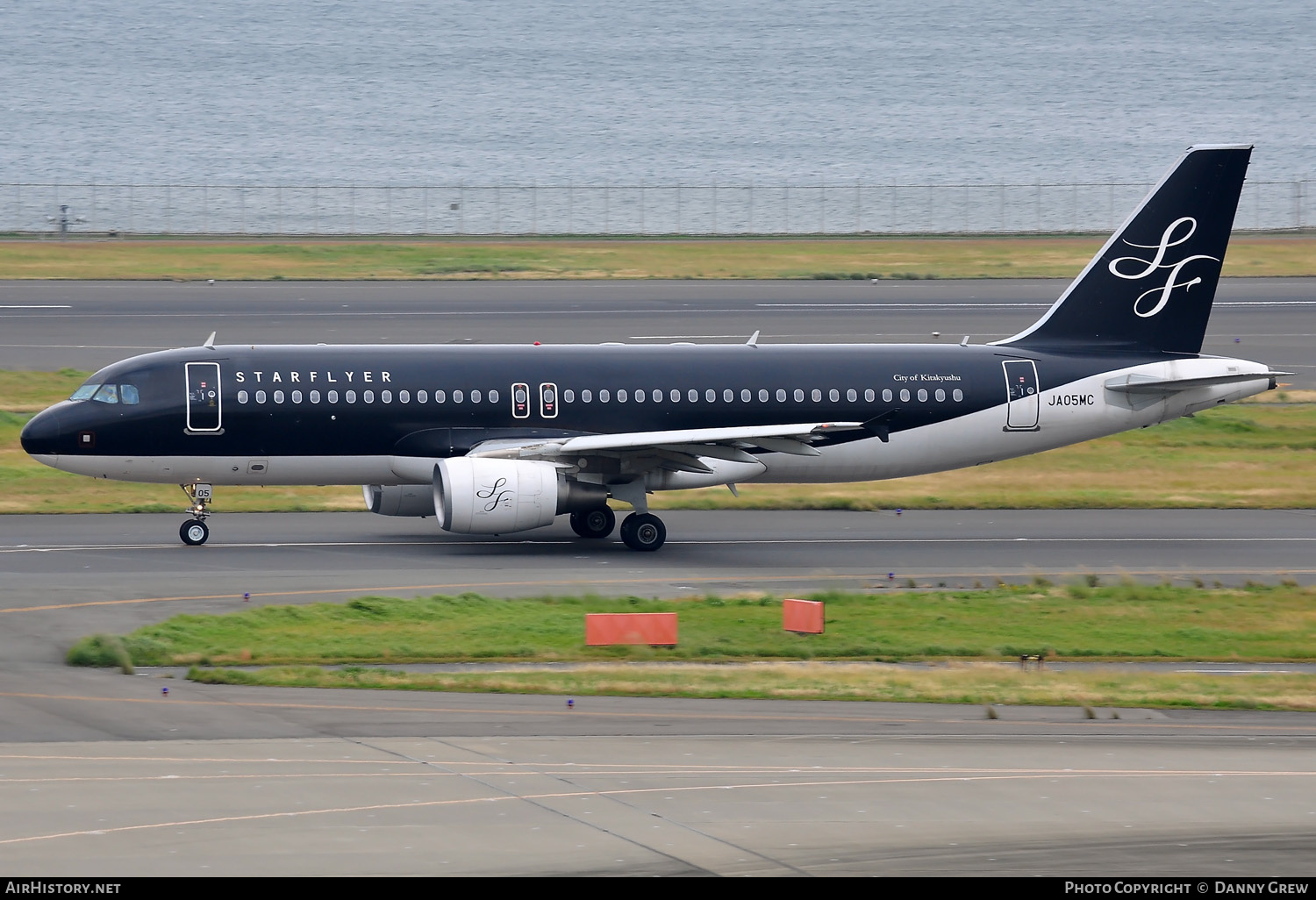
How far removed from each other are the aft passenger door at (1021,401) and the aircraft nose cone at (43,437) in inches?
863

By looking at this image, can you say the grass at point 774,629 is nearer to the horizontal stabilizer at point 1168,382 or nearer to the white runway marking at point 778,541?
the white runway marking at point 778,541

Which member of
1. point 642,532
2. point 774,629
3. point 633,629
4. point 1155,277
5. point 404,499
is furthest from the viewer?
point 1155,277

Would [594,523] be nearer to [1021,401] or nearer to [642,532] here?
[642,532]

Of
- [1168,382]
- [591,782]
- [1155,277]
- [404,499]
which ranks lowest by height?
[591,782]

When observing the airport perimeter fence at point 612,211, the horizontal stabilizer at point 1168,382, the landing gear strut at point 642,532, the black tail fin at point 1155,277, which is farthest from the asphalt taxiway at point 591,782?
the airport perimeter fence at point 612,211

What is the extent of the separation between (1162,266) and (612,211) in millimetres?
119084

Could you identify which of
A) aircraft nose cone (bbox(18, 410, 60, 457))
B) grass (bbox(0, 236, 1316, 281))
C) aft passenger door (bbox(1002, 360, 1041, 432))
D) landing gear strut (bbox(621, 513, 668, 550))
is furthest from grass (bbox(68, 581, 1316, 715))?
grass (bbox(0, 236, 1316, 281))

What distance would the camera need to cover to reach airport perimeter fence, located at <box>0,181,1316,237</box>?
141 meters

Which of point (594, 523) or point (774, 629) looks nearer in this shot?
point (774, 629)

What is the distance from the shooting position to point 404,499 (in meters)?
37.8

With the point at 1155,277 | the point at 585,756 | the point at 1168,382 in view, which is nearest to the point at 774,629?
the point at 585,756

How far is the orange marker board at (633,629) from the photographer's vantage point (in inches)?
1043

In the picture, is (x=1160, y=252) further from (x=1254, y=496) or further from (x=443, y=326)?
(x=443, y=326)

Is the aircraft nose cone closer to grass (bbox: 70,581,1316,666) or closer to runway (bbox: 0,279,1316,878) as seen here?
runway (bbox: 0,279,1316,878)
